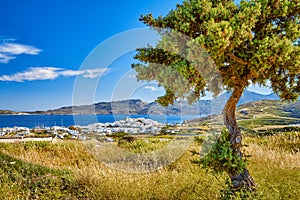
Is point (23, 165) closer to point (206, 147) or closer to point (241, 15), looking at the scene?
point (206, 147)

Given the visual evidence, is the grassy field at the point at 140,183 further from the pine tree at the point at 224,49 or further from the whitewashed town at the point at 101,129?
the whitewashed town at the point at 101,129

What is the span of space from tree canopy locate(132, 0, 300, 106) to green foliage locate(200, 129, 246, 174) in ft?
2.16

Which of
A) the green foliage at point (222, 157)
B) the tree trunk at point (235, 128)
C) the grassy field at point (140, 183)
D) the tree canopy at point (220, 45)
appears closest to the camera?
the tree canopy at point (220, 45)

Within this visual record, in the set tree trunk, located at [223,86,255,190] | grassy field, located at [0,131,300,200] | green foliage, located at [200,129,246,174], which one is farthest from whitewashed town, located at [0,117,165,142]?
green foliage, located at [200,129,246,174]

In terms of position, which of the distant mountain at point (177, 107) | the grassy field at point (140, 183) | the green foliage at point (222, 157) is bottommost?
the grassy field at point (140, 183)

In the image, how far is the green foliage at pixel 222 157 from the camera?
3478 millimetres

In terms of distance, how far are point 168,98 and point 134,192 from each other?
1.53 meters

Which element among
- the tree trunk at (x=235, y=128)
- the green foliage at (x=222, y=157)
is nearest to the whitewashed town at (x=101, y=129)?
the tree trunk at (x=235, y=128)

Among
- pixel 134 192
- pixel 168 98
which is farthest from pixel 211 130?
pixel 134 192

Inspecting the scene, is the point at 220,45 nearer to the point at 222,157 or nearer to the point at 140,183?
the point at 222,157

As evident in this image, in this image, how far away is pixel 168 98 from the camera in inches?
159

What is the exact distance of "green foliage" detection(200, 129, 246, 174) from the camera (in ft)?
11.4

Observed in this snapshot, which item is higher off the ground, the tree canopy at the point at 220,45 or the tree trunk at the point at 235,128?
the tree canopy at the point at 220,45

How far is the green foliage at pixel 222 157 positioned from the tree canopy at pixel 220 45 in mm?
659
